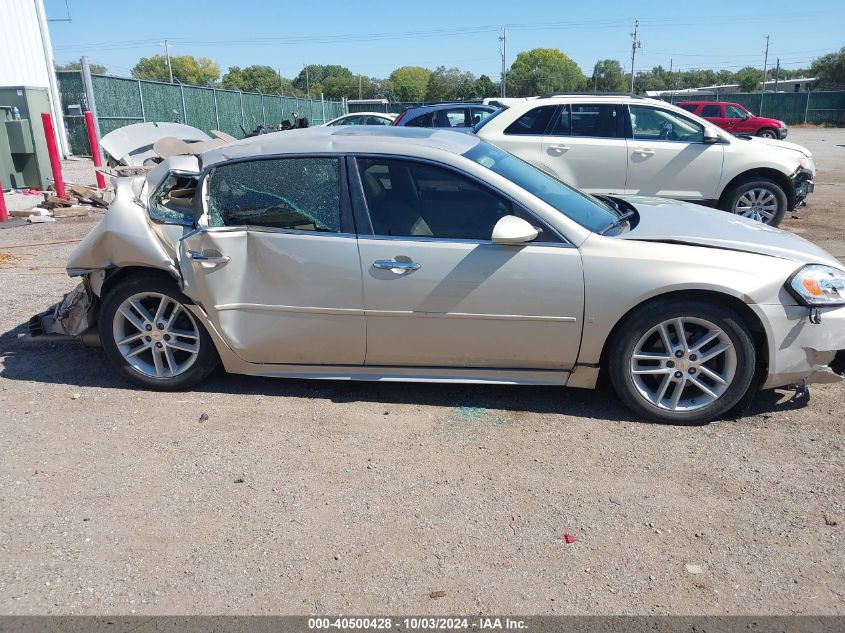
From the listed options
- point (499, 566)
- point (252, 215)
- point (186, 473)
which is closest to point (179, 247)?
point (252, 215)

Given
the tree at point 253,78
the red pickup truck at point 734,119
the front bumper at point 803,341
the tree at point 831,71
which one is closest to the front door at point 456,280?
the front bumper at point 803,341

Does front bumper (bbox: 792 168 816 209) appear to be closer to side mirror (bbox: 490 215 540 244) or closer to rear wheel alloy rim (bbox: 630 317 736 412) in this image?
rear wheel alloy rim (bbox: 630 317 736 412)

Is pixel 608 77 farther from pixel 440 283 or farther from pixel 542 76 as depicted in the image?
pixel 440 283

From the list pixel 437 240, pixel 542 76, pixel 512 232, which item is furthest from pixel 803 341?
pixel 542 76

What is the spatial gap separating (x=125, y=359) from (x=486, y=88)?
78991 millimetres

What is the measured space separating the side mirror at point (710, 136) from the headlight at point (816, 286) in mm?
5510

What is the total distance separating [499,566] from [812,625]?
116 centimetres

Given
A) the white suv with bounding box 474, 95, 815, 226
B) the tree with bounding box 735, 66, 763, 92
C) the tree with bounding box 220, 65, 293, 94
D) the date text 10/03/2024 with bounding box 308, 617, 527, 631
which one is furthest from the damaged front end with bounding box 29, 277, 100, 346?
the tree with bounding box 220, 65, 293, 94

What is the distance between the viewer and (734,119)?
27.2 m

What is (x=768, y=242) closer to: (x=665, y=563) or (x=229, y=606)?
(x=665, y=563)

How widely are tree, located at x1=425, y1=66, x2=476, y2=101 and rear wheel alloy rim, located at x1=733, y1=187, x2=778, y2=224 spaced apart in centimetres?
7349

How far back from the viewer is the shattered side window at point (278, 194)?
403cm

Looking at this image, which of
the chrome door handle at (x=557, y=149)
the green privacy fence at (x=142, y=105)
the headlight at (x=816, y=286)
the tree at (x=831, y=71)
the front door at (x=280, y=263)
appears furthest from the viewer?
the tree at (x=831, y=71)

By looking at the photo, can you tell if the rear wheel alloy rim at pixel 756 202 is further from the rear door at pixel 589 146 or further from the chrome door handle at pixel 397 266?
the chrome door handle at pixel 397 266
